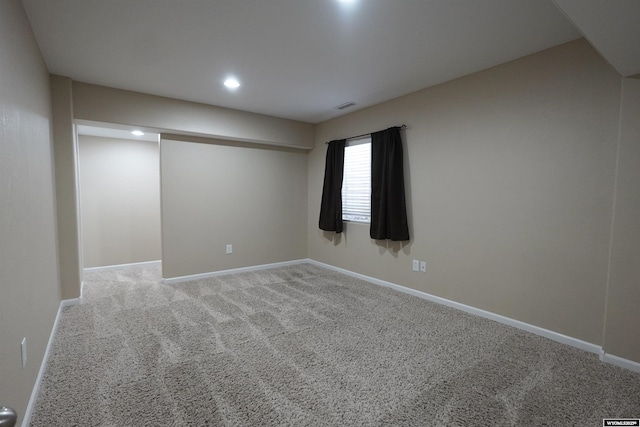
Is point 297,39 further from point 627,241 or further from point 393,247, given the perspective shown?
point 627,241

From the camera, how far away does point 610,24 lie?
1561 millimetres

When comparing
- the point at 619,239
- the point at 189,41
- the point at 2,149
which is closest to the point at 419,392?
the point at 619,239

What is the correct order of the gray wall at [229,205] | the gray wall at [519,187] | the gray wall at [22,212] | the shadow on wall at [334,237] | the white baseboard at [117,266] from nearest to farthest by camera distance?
the gray wall at [22,212] → the gray wall at [519,187] → the gray wall at [229,205] → the shadow on wall at [334,237] → the white baseboard at [117,266]

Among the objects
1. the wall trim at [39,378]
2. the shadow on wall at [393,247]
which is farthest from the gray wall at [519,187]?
the wall trim at [39,378]

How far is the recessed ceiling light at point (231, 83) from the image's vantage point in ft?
10.8

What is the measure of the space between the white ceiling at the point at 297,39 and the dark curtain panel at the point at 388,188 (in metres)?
0.67

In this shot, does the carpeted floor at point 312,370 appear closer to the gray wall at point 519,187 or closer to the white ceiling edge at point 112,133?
the gray wall at point 519,187

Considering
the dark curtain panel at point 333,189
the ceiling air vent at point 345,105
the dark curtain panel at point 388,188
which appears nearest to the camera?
the dark curtain panel at point 388,188

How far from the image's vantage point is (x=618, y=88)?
2.22 m

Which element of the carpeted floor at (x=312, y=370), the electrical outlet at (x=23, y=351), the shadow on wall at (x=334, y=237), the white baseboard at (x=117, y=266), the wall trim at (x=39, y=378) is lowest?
the white baseboard at (x=117, y=266)


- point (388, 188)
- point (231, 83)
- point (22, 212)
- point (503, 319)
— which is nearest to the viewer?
point (22, 212)

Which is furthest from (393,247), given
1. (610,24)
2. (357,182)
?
(610,24)

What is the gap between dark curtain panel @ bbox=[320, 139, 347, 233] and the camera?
471cm

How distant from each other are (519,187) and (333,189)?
2660 millimetres
